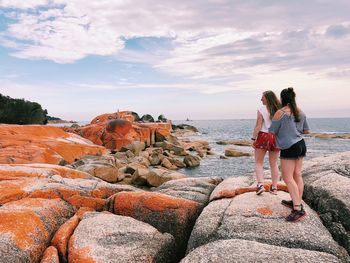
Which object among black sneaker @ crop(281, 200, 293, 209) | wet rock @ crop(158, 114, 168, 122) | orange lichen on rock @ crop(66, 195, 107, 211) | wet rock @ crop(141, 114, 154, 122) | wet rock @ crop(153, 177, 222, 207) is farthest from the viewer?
wet rock @ crop(158, 114, 168, 122)

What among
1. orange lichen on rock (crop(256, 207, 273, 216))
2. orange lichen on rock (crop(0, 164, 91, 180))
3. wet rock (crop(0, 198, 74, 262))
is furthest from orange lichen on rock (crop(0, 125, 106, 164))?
orange lichen on rock (crop(256, 207, 273, 216))

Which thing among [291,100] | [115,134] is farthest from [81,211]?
[115,134]

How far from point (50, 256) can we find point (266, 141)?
5777 mm

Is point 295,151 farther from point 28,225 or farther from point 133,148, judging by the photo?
point 133,148

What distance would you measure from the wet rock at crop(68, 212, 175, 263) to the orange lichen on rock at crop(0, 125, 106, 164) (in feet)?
41.9

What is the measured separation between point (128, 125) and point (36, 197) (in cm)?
3267

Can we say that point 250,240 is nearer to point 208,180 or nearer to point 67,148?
point 208,180

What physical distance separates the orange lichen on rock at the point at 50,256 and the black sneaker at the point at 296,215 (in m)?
5.17

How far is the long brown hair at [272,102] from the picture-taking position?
8.09 m

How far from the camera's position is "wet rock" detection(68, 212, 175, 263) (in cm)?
687

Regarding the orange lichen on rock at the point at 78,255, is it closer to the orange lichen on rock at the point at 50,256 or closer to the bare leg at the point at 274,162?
the orange lichen on rock at the point at 50,256

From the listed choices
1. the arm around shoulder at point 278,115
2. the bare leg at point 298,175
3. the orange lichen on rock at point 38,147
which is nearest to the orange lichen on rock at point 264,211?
the bare leg at point 298,175

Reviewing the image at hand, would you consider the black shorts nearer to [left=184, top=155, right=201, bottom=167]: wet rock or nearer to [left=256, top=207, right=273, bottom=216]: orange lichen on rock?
[left=256, top=207, right=273, bottom=216]: orange lichen on rock

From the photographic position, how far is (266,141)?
8.40m
